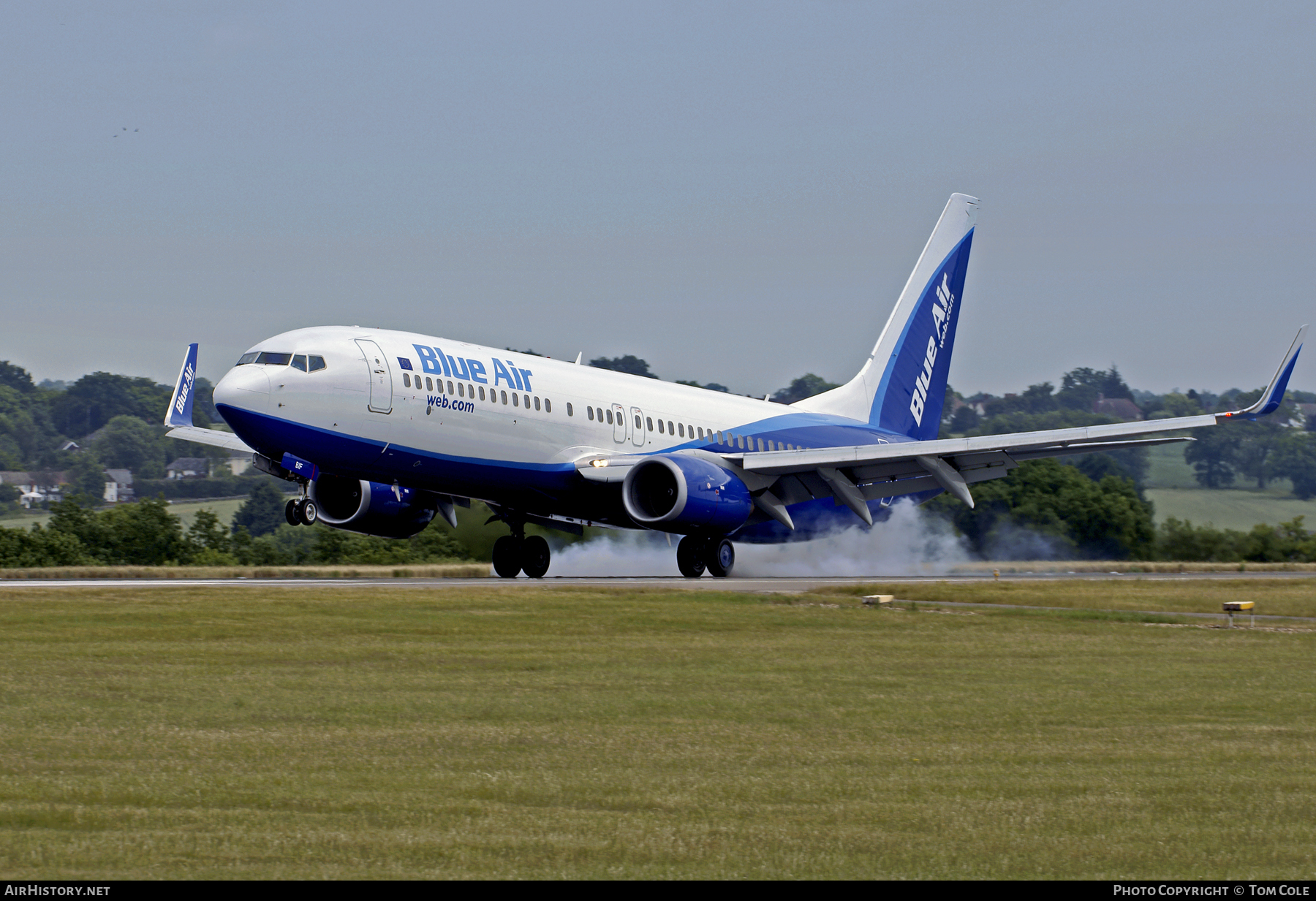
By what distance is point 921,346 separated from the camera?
44844 mm

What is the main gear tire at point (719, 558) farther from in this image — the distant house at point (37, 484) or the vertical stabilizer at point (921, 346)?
the distant house at point (37, 484)

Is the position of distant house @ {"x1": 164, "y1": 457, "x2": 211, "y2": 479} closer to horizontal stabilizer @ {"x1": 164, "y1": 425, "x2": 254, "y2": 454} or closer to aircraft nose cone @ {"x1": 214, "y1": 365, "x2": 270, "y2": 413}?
horizontal stabilizer @ {"x1": 164, "y1": 425, "x2": 254, "y2": 454}

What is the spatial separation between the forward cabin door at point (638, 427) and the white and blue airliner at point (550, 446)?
0.04 metres

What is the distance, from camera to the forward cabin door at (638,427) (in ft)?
112

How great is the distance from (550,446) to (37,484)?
4026 inches

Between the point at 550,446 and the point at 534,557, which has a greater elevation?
the point at 550,446

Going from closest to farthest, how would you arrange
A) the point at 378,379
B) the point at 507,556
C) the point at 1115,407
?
1. the point at 378,379
2. the point at 507,556
3. the point at 1115,407

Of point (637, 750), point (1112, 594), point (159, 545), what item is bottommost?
point (637, 750)

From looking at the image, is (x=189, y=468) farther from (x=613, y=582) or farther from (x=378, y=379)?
(x=378, y=379)

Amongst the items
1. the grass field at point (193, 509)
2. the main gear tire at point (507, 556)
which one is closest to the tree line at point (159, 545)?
the main gear tire at point (507, 556)

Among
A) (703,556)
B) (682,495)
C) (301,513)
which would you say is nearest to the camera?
(301,513)

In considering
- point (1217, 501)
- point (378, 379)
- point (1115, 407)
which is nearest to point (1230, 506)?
point (1217, 501)

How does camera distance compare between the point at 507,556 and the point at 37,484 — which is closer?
the point at 507,556
